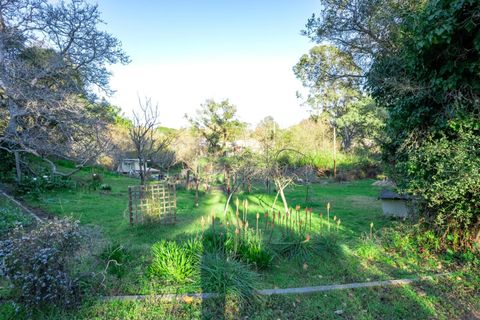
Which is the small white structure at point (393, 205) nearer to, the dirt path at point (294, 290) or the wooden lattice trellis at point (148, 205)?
the dirt path at point (294, 290)

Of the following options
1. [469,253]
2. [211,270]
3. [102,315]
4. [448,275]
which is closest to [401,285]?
[448,275]

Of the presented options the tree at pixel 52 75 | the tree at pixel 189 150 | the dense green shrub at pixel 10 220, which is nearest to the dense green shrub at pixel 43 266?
the dense green shrub at pixel 10 220

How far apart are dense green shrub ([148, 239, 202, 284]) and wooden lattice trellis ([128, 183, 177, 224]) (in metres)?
2.98

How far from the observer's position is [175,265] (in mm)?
3258

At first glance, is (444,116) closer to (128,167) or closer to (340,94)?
(340,94)

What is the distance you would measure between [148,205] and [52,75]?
19.6 feet

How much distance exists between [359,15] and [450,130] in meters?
4.58

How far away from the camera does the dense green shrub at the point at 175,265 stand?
320 cm

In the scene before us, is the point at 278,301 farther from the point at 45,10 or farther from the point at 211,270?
the point at 45,10

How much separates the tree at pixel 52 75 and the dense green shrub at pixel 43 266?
5069 mm

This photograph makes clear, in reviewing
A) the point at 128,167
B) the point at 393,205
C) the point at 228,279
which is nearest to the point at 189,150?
the point at 128,167

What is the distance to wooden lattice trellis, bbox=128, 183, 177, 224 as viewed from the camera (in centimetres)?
629

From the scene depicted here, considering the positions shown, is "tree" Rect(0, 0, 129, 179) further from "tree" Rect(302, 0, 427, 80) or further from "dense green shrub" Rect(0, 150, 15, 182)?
"tree" Rect(302, 0, 427, 80)

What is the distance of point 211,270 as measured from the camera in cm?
307
